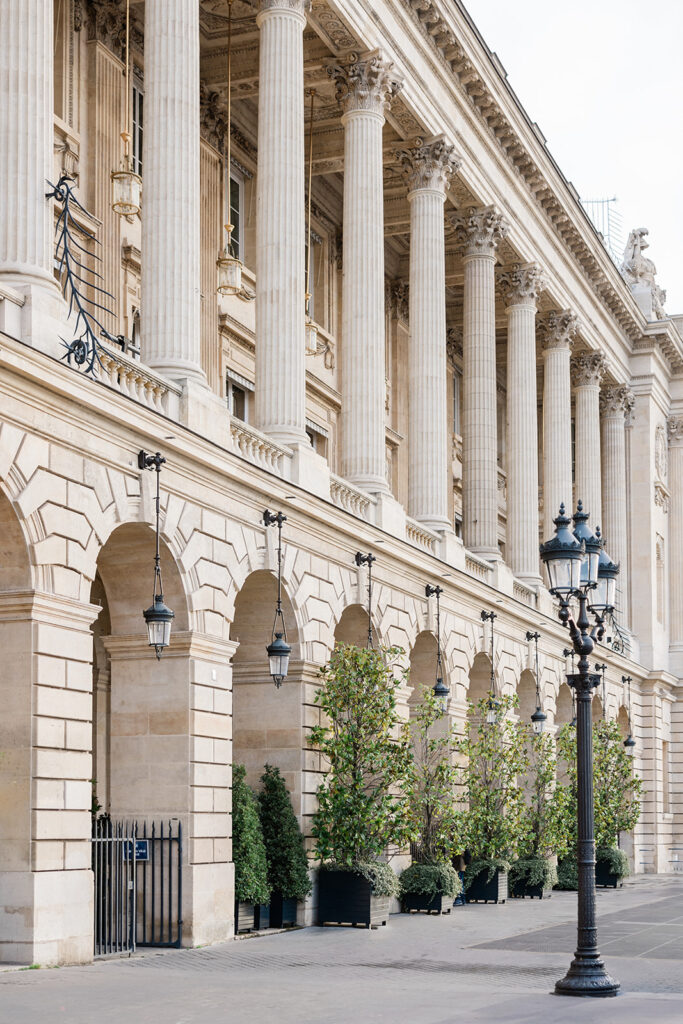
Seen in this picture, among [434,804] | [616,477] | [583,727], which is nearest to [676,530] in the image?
[616,477]

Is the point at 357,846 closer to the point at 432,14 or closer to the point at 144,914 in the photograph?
the point at 144,914

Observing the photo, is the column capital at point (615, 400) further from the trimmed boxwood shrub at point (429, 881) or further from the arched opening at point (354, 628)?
the trimmed boxwood shrub at point (429, 881)

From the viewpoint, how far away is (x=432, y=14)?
34.5 metres

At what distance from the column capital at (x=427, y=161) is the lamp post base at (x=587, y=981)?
23.3m

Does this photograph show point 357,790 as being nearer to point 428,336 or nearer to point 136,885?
point 136,885

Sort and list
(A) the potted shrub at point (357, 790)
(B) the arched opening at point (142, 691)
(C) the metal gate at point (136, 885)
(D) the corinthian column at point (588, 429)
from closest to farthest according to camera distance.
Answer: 1. (C) the metal gate at point (136, 885)
2. (B) the arched opening at point (142, 691)
3. (A) the potted shrub at point (357, 790)
4. (D) the corinthian column at point (588, 429)

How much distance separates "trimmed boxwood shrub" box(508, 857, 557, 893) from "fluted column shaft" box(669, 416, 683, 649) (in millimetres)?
28918

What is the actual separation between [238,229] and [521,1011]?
78.6 ft

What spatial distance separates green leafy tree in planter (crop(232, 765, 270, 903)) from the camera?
917 inches

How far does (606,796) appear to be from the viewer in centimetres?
4266

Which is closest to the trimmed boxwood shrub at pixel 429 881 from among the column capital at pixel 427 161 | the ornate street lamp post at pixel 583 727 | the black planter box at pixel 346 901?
the black planter box at pixel 346 901

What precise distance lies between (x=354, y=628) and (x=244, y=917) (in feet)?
24.7

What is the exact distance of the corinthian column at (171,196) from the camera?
23.4m

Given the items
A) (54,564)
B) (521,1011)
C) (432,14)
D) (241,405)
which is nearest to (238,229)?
(241,405)
